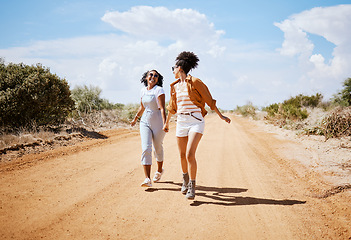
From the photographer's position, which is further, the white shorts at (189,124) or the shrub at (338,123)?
the shrub at (338,123)

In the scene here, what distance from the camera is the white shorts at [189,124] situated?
13.0 ft

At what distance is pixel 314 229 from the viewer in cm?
309

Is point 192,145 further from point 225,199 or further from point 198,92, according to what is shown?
point 225,199

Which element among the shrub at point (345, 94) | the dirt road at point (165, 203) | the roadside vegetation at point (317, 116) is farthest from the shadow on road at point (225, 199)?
the shrub at point (345, 94)

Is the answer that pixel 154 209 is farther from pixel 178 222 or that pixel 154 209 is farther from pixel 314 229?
pixel 314 229

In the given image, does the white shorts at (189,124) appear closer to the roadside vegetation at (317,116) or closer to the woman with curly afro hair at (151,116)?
the woman with curly afro hair at (151,116)

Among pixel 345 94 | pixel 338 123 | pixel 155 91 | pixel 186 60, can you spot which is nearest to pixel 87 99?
pixel 155 91

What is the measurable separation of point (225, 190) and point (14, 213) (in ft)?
11.3

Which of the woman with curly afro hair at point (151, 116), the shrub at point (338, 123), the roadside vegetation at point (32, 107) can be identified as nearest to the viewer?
the woman with curly afro hair at point (151, 116)

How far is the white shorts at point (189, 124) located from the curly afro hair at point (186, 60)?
84cm

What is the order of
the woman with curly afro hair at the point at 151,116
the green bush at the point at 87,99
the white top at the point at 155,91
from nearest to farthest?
the woman with curly afro hair at the point at 151,116, the white top at the point at 155,91, the green bush at the point at 87,99

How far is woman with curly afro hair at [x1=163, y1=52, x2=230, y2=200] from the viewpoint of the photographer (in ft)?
12.9

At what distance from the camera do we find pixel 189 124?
403 cm

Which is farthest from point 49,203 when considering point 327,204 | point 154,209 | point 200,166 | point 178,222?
point 327,204
